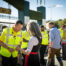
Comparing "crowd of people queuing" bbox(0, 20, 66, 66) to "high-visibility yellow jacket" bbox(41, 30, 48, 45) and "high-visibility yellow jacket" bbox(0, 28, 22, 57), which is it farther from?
"high-visibility yellow jacket" bbox(41, 30, 48, 45)

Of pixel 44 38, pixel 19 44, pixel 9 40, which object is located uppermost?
pixel 9 40

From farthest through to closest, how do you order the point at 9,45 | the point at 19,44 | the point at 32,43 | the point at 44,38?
the point at 44,38 → the point at 19,44 → the point at 9,45 → the point at 32,43

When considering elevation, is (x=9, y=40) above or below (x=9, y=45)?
above

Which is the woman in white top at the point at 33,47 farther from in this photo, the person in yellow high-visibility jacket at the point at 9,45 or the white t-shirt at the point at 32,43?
the person in yellow high-visibility jacket at the point at 9,45

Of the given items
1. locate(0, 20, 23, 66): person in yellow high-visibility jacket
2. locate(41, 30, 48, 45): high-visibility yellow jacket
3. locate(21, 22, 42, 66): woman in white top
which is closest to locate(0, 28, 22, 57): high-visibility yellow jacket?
locate(0, 20, 23, 66): person in yellow high-visibility jacket

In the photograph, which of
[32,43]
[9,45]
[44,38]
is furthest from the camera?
[44,38]

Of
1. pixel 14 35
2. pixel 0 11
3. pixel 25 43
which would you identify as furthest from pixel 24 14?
pixel 14 35

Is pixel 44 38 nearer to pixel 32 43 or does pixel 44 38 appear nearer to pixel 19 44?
pixel 19 44

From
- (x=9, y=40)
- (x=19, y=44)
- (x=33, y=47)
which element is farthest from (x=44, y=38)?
(x=33, y=47)

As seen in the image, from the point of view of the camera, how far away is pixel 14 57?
3334 mm

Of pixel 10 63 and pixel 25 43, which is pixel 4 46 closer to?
pixel 10 63

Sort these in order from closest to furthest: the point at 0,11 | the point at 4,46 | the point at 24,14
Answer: the point at 4,46 → the point at 0,11 → the point at 24,14

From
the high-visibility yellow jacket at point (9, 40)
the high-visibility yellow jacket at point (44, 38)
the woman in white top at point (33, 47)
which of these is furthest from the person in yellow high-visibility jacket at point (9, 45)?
the high-visibility yellow jacket at point (44, 38)

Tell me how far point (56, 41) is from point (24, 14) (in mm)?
8760
